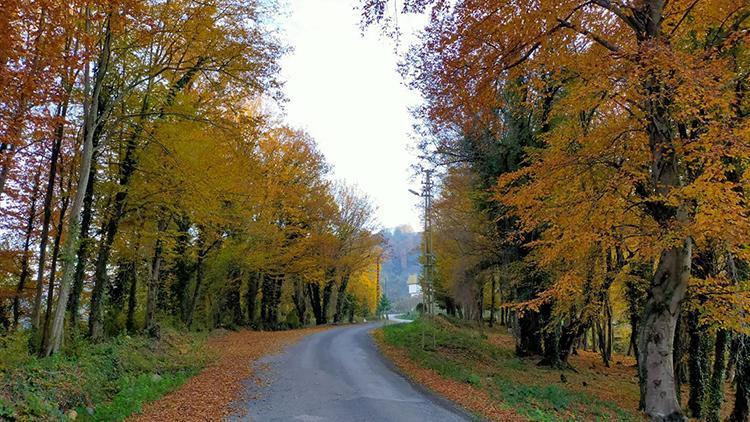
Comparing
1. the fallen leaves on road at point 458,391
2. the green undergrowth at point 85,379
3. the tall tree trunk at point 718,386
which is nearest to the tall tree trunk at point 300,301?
the fallen leaves on road at point 458,391

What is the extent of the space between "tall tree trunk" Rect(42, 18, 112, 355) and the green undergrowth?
537 millimetres

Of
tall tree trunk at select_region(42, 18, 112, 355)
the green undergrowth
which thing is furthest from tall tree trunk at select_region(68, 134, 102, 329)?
tall tree trunk at select_region(42, 18, 112, 355)

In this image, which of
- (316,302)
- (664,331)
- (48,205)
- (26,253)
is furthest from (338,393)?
(316,302)

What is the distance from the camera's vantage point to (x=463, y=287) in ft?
93.8

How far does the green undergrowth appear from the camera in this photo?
678 centimetres

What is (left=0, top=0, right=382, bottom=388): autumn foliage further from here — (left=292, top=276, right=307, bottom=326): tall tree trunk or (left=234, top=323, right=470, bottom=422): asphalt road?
(left=292, top=276, right=307, bottom=326): tall tree trunk

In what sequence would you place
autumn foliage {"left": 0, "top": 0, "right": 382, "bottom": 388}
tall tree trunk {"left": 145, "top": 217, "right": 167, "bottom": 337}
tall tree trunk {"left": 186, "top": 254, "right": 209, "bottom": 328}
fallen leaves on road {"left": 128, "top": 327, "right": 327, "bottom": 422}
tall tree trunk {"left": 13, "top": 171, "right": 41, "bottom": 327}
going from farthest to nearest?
tall tree trunk {"left": 186, "top": 254, "right": 209, "bottom": 328} → tall tree trunk {"left": 145, "top": 217, "right": 167, "bottom": 337} → tall tree trunk {"left": 13, "top": 171, "right": 41, "bottom": 327} → autumn foliage {"left": 0, "top": 0, "right": 382, "bottom": 388} → fallen leaves on road {"left": 128, "top": 327, "right": 327, "bottom": 422}

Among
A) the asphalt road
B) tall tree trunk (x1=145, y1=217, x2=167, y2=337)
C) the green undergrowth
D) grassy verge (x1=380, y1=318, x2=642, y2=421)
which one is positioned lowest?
Result: grassy verge (x1=380, y1=318, x2=642, y2=421)

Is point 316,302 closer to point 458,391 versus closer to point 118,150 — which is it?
point 118,150

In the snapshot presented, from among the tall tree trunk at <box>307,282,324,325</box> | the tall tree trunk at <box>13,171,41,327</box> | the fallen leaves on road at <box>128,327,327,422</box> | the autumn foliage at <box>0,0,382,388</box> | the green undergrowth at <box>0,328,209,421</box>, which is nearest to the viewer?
the green undergrowth at <box>0,328,209,421</box>

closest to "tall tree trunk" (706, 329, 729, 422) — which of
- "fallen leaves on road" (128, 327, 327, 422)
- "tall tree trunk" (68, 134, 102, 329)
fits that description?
"fallen leaves on road" (128, 327, 327, 422)

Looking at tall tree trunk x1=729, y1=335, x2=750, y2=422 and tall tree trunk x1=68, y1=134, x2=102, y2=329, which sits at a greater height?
tall tree trunk x1=68, y1=134, x2=102, y2=329

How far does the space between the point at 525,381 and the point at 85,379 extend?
10.9 m

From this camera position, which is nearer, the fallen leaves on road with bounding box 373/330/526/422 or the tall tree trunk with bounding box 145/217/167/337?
the fallen leaves on road with bounding box 373/330/526/422
